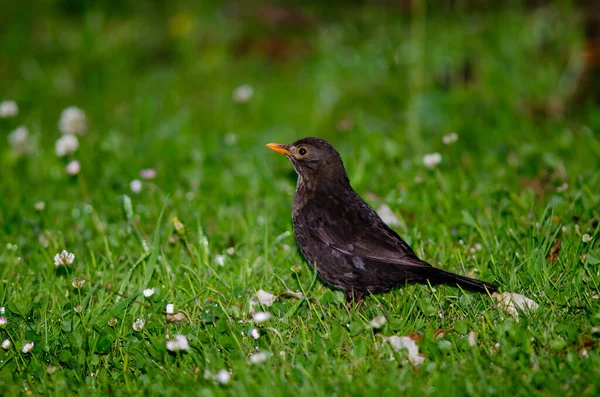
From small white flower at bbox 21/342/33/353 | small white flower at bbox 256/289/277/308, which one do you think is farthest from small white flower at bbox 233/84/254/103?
small white flower at bbox 21/342/33/353

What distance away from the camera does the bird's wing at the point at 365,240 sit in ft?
13.2

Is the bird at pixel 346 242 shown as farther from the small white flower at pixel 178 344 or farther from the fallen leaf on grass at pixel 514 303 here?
the small white flower at pixel 178 344

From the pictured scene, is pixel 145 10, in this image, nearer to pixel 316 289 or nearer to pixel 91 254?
pixel 91 254

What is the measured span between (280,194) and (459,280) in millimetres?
2371

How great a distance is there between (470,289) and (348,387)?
107cm

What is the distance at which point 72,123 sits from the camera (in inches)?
275

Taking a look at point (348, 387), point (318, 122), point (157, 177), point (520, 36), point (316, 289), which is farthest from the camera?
point (520, 36)

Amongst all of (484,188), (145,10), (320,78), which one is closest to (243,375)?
(484,188)

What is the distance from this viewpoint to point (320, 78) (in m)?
8.13

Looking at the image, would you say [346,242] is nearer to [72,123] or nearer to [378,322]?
[378,322]

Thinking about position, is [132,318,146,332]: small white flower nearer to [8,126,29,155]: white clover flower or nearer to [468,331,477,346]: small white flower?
[468,331,477,346]: small white flower

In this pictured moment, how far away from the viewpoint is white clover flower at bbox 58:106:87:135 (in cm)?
697

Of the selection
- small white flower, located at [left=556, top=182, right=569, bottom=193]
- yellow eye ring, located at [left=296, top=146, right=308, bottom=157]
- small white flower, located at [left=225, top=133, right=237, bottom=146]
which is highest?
yellow eye ring, located at [left=296, top=146, right=308, bottom=157]

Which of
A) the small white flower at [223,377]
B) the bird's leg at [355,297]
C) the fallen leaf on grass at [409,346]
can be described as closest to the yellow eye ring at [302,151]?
the bird's leg at [355,297]
